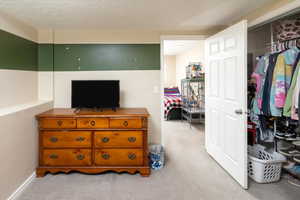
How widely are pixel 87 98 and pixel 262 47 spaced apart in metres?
2.69

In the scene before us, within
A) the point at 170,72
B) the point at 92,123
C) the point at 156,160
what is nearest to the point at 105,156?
the point at 92,123

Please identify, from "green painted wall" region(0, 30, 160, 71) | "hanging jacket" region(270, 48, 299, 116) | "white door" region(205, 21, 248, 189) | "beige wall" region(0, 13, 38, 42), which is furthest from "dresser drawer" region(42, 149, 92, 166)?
"hanging jacket" region(270, 48, 299, 116)

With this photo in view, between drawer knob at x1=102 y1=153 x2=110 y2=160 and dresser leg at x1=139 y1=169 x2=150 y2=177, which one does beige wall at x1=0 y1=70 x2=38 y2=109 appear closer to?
drawer knob at x1=102 y1=153 x2=110 y2=160

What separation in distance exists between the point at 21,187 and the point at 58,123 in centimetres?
82

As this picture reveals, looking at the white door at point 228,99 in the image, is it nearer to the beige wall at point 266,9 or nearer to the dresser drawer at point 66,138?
the beige wall at point 266,9

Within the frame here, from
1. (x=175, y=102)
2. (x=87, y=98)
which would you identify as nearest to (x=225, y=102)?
(x=87, y=98)

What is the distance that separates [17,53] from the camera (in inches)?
104

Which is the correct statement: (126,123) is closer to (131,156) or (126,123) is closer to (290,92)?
(131,156)

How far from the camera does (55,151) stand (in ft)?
8.83

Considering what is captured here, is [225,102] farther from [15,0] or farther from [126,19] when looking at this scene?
[15,0]

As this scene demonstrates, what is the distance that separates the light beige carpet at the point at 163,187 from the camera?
2.22m

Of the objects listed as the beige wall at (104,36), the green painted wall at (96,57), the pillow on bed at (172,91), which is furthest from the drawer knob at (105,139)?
the pillow on bed at (172,91)

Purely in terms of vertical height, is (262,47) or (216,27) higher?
(216,27)

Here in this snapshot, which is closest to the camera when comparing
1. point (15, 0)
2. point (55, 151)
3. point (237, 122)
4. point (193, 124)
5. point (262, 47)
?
point (15, 0)
